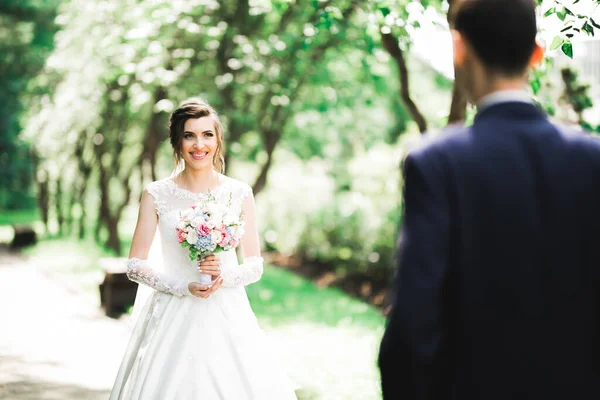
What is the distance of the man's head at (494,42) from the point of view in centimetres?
221

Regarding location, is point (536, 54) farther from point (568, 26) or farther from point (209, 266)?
point (209, 266)

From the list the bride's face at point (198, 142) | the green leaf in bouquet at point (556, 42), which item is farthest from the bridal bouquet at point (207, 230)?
the green leaf in bouquet at point (556, 42)

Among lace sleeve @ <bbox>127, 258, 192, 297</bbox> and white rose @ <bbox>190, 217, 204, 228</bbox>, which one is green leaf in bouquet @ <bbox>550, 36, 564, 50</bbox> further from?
lace sleeve @ <bbox>127, 258, 192, 297</bbox>

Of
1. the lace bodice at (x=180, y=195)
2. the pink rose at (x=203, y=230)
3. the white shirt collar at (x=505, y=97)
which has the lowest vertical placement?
the pink rose at (x=203, y=230)

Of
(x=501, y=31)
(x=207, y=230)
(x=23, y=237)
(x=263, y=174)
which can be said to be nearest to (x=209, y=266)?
(x=207, y=230)

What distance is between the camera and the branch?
27.3 ft

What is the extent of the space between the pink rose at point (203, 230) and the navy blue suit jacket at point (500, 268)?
8.86 ft

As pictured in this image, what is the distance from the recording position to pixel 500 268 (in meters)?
2.13

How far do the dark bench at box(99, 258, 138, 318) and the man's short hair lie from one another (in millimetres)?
9757

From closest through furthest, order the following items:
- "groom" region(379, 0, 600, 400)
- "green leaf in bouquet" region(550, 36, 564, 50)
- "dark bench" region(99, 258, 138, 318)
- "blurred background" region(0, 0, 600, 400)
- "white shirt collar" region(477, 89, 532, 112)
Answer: "groom" region(379, 0, 600, 400) → "white shirt collar" region(477, 89, 532, 112) → "green leaf in bouquet" region(550, 36, 564, 50) → "blurred background" region(0, 0, 600, 400) → "dark bench" region(99, 258, 138, 318)

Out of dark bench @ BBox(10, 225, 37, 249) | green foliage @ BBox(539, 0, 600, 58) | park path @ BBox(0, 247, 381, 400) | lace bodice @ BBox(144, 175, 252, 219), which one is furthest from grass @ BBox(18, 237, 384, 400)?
green foliage @ BBox(539, 0, 600, 58)

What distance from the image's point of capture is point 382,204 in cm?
1678

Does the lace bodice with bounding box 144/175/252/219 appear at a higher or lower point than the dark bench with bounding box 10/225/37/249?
higher

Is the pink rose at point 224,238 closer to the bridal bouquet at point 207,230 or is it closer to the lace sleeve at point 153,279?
the bridal bouquet at point 207,230
